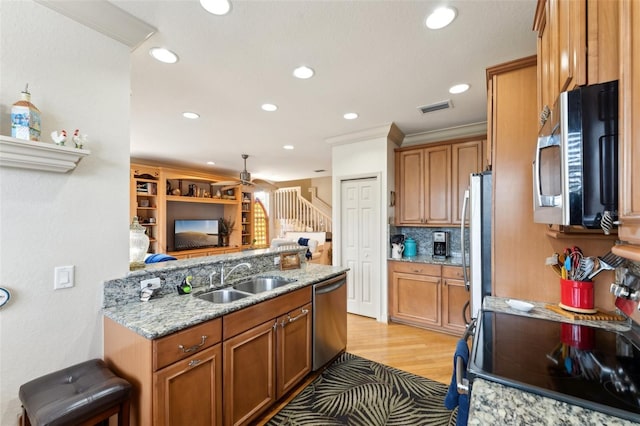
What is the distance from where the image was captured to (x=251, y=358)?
1801mm

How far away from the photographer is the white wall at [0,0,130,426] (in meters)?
1.33

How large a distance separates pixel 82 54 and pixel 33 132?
0.58 m

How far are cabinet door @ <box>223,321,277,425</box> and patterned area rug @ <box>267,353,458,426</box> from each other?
24 centimetres

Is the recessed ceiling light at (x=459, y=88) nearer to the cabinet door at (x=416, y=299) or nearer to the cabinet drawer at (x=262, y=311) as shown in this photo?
the cabinet door at (x=416, y=299)

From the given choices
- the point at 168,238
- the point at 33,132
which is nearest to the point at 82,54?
the point at 33,132

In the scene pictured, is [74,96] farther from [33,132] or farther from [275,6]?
[275,6]

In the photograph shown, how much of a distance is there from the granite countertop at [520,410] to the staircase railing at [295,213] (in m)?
6.64

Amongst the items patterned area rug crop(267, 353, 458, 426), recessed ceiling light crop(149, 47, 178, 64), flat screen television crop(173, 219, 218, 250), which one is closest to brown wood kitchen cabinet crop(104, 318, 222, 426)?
patterned area rug crop(267, 353, 458, 426)

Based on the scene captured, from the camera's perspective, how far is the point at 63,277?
1481 millimetres

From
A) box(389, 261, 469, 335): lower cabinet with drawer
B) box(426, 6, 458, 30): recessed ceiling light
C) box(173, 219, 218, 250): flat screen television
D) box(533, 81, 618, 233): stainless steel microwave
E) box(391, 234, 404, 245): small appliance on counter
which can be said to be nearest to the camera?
box(533, 81, 618, 233): stainless steel microwave

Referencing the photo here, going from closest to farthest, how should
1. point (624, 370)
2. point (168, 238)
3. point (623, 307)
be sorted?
point (624, 370), point (623, 307), point (168, 238)

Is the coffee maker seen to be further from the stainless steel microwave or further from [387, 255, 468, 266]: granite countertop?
the stainless steel microwave

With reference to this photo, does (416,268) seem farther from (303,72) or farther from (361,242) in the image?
Result: (303,72)

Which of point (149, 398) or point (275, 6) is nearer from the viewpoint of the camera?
point (149, 398)
